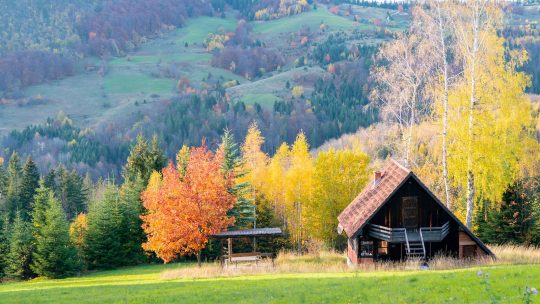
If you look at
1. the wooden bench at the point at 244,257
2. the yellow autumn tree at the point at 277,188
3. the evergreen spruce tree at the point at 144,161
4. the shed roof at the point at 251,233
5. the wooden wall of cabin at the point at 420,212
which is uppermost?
the evergreen spruce tree at the point at 144,161

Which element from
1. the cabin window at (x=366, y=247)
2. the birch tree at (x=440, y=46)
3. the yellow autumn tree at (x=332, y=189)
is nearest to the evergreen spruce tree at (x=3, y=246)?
the yellow autumn tree at (x=332, y=189)

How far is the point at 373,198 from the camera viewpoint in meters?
34.6

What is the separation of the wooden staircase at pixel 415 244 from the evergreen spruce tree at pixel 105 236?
28.2 m

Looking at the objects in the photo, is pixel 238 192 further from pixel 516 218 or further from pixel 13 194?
pixel 13 194

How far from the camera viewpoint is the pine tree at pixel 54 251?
45156 millimetres

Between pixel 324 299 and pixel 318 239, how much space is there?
3047cm

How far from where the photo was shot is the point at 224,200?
4044cm

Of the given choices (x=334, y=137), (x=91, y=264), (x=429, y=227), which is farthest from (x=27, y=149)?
(x=429, y=227)

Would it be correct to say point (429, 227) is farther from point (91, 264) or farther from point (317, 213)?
point (91, 264)

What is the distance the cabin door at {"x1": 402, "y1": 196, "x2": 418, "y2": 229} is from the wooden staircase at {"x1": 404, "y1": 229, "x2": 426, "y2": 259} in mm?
634

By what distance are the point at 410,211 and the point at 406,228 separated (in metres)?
1.06

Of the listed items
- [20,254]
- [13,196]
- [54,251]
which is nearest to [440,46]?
[54,251]

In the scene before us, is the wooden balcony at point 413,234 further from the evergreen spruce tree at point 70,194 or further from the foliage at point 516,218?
the evergreen spruce tree at point 70,194

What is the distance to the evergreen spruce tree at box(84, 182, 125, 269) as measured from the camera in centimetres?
4994
